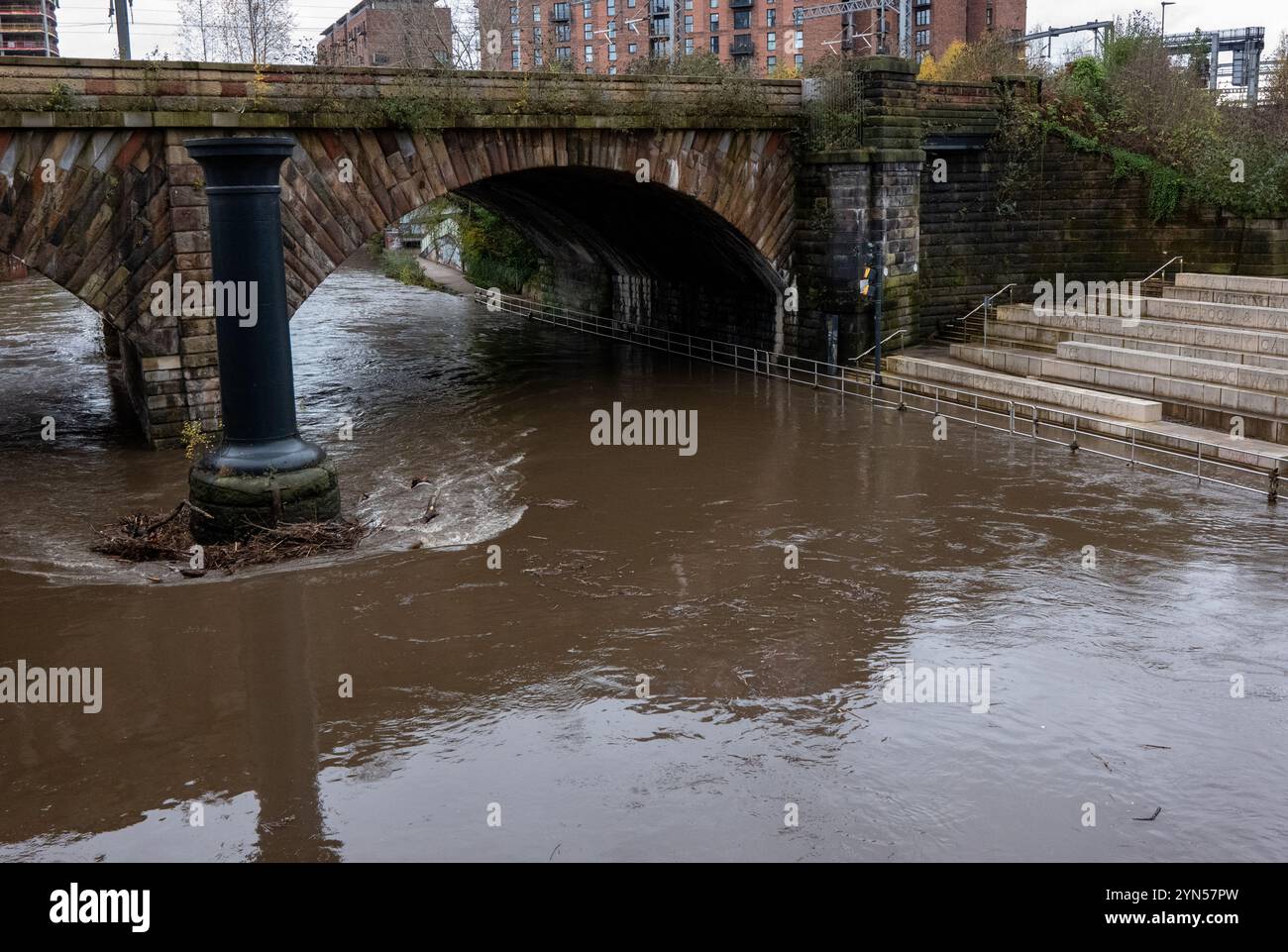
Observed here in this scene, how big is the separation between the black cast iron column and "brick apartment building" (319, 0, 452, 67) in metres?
29.1

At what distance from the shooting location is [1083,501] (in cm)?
1733

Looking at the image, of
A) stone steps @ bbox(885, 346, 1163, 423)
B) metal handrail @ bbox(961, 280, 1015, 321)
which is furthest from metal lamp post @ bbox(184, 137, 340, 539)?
metal handrail @ bbox(961, 280, 1015, 321)

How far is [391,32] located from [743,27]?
22346mm

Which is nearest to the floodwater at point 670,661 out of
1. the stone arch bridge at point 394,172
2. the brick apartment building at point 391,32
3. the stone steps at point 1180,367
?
the stone arch bridge at point 394,172

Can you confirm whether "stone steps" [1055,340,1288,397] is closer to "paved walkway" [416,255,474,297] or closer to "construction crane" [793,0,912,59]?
"construction crane" [793,0,912,59]

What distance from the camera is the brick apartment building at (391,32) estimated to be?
5466cm

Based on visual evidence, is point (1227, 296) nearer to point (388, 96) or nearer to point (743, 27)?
point (388, 96)

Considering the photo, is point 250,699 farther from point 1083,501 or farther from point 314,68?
point 314,68

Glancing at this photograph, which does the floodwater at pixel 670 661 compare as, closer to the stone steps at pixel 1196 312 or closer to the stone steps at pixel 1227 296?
the stone steps at pixel 1196 312

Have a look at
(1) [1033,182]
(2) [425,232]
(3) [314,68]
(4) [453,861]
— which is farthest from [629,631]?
(2) [425,232]

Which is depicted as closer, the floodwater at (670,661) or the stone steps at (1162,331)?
the floodwater at (670,661)

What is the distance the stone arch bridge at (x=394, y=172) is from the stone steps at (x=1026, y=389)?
241 centimetres
